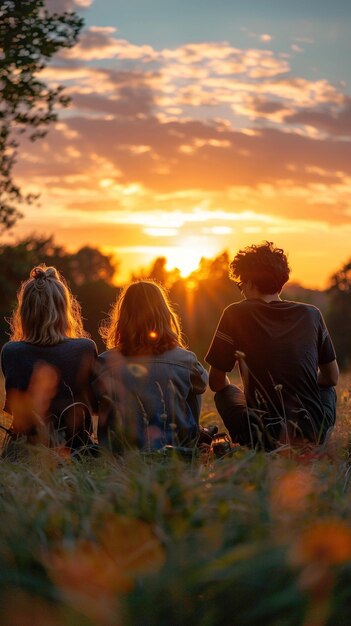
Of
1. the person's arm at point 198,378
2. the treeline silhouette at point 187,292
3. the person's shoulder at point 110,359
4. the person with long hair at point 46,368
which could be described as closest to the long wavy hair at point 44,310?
the person with long hair at point 46,368

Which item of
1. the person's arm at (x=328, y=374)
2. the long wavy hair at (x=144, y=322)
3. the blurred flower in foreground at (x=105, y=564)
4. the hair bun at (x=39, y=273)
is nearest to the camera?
the blurred flower in foreground at (x=105, y=564)

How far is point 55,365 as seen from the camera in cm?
534

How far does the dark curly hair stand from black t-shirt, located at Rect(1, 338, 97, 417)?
1.22 meters

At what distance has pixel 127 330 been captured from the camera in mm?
5328

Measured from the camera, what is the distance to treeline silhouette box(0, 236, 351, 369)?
2700 centimetres

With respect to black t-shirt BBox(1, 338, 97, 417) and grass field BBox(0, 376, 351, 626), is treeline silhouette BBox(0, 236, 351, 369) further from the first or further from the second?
grass field BBox(0, 376, 351, 626)

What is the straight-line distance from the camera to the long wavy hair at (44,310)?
5.34 metres

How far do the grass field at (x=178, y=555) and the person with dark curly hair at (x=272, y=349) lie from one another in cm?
218

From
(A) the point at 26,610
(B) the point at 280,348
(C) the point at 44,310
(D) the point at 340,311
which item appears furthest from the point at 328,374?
(D) the point at 340,311

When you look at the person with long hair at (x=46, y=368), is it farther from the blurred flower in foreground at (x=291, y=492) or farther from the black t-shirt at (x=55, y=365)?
the blurred flower in foreground at (x=291, y=492)

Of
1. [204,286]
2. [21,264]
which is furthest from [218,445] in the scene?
[204,286]

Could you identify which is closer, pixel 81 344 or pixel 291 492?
pixel 291 492

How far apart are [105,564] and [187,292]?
40.6 m

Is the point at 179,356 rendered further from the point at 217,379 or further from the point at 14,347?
the point at 14,347
